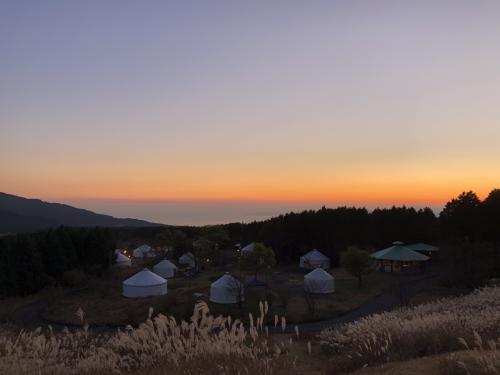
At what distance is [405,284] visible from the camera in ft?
125

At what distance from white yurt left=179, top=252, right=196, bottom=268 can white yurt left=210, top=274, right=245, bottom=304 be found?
26.5 m

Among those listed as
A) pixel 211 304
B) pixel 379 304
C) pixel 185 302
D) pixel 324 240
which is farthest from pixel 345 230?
pixel 185 302

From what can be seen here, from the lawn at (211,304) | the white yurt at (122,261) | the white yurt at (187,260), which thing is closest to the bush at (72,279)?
the lawn at (211,304)

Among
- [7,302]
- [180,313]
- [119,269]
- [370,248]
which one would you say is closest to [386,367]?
[180,313]

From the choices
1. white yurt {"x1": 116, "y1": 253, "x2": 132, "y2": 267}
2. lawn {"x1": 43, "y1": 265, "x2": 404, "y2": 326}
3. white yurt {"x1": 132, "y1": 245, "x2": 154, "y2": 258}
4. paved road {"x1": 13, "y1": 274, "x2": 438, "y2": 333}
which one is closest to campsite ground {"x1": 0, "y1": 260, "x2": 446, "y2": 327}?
lawn {"x1": 43, "y1": 265, "x2": 404, "y2": 326}

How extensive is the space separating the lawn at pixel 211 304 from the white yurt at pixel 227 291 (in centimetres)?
73

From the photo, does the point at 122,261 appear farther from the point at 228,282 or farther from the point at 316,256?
the point at 228,282

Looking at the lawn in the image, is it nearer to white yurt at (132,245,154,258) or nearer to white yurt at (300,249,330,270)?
white yurt at (300,249,330,270)

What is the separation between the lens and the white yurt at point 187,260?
59931 millimetres

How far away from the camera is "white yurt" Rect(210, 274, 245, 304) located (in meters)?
31.6

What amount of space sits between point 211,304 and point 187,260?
29.2m

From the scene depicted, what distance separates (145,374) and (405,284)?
3600cm

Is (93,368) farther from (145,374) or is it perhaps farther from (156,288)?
(156,288)

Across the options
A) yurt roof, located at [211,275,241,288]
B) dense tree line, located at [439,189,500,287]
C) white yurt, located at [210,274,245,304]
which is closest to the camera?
white yurt, located at [210,274,245,304]
